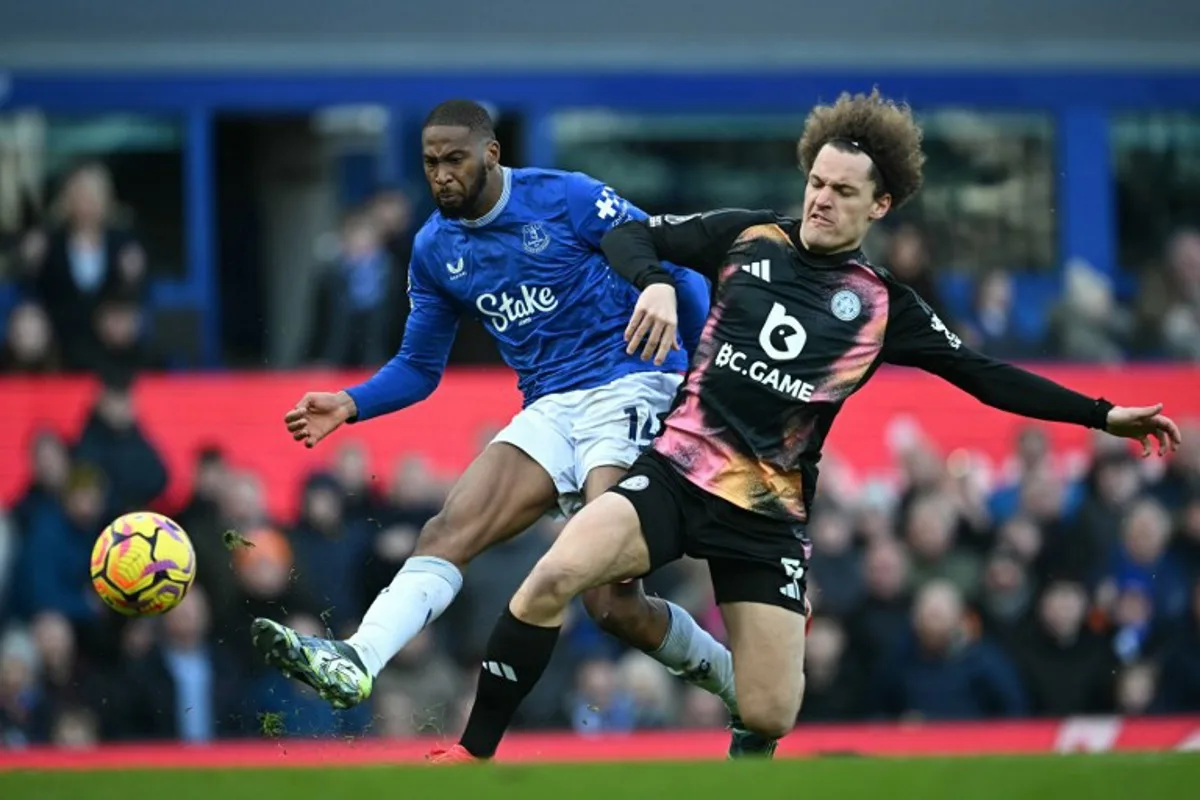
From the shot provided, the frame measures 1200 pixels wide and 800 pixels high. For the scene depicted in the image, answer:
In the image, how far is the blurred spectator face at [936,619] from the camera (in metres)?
12.6

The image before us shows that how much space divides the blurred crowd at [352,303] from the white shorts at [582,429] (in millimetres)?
5974

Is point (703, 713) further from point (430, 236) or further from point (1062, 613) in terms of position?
point (430, 236)

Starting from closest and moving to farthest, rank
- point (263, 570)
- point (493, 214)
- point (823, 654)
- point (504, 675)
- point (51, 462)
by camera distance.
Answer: point (504, 675) < point (493, 214) < point (263, 570) < point (823, 654) < point (51, 462)

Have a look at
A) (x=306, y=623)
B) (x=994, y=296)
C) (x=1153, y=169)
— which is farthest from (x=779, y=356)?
(x=1153, y=169)

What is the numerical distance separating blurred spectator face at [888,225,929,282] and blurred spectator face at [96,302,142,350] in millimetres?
5054

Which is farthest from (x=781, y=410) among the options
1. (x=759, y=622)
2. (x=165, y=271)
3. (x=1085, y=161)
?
(x=1085, y=161)

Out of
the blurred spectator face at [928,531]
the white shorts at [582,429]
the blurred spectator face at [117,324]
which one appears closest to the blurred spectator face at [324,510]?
the blurred spectator face at [117,324]

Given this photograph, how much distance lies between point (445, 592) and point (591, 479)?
2.32 feet

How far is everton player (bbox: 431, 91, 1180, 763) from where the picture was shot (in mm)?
7664

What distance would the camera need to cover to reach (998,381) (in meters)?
7.79

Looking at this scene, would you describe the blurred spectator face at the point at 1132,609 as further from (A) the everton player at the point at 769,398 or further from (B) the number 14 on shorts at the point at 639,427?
(B) the number 14 on shorts at the point at 639,427

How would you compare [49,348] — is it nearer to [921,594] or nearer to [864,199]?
[921,594]

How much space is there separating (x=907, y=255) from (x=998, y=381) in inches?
253

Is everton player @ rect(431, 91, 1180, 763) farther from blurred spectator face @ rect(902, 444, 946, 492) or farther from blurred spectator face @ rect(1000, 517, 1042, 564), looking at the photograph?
blurred spectator face @ rect(902, 444, 946, 492)
